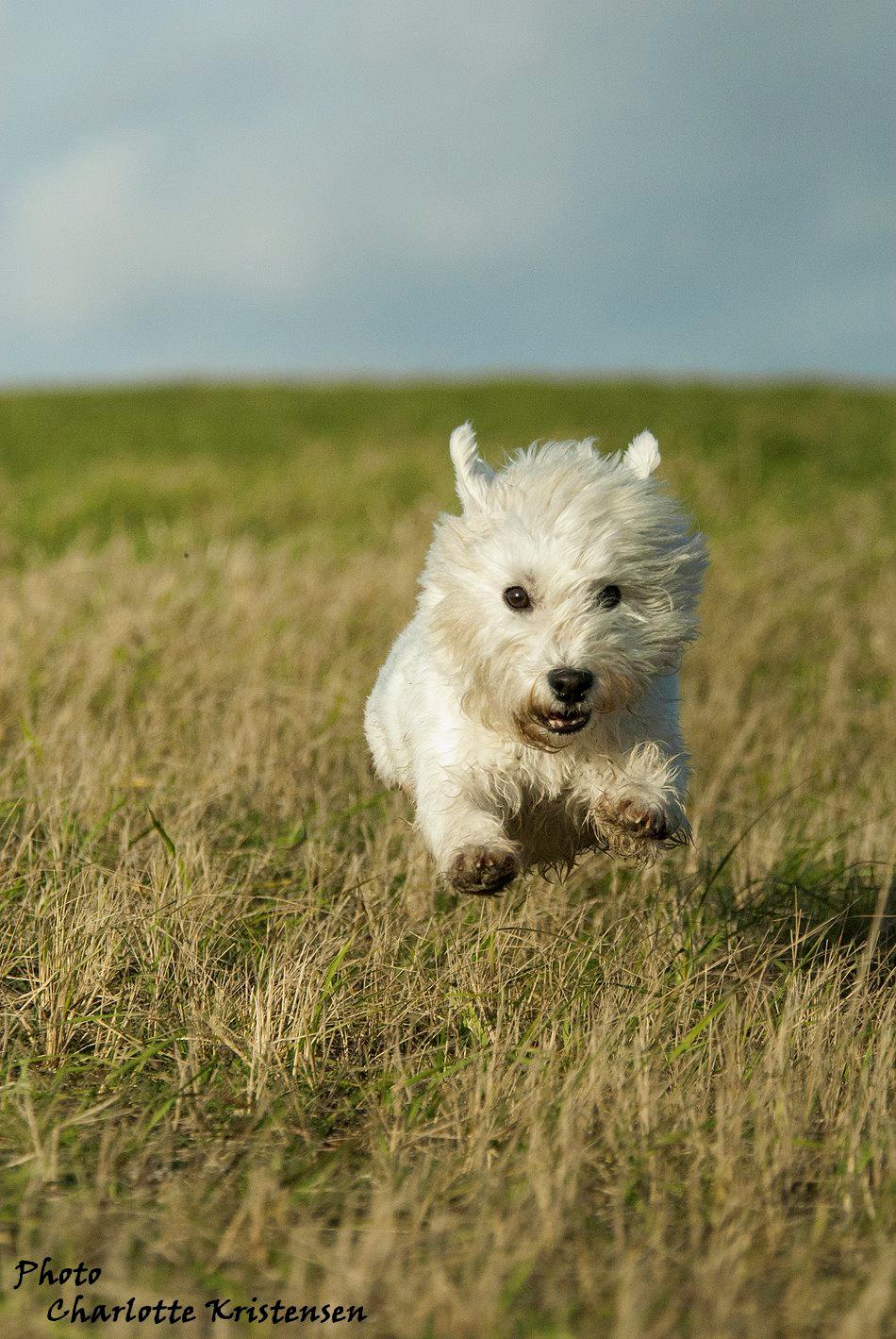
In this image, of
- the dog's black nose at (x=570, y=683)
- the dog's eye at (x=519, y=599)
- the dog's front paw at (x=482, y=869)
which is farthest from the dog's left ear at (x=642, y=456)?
the dog's front paw at (x=482, y=869)

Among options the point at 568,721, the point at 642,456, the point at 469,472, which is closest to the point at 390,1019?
the point at 568,721

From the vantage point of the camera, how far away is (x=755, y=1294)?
8.75 feet

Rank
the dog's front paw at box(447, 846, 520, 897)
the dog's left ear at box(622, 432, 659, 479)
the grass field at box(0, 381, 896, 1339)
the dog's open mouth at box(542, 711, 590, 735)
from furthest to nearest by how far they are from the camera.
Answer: the dog's left ear at box(622, 432, 659, 479) < the dog's open mouth at box(542, 711, 590, 735) < the dog's front paw at box(447, 846, 520, 897) < the grass field at box(0, 381, 896, 1339)

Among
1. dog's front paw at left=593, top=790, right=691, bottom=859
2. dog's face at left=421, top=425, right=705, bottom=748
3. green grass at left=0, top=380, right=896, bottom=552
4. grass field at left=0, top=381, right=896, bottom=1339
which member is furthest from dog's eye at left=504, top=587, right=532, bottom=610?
green grass at left=0, top=380, right=896, bottom=552

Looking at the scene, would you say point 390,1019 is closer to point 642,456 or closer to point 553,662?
point 553,662

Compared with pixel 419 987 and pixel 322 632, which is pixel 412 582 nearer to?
pixel 322 632

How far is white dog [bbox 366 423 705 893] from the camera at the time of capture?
3.54 metres

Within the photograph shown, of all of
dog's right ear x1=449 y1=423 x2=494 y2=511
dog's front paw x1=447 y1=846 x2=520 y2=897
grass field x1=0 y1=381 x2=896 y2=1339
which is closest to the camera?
grass field x1=0 y1=381 x2=896 y2=1339

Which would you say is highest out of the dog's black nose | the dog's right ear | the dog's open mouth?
the dog's right ear

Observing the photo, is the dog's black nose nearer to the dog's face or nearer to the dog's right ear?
the dog's face

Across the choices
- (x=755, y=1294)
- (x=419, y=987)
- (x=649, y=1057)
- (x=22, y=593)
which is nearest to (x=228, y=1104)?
(x=419, y=987)

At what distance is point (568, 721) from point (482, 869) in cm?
46

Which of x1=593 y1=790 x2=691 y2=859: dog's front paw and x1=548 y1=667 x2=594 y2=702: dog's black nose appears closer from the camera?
x1=548 y1=667 x2=594 y2=702: dog's black nose

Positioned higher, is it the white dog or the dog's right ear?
the dog's right ear
